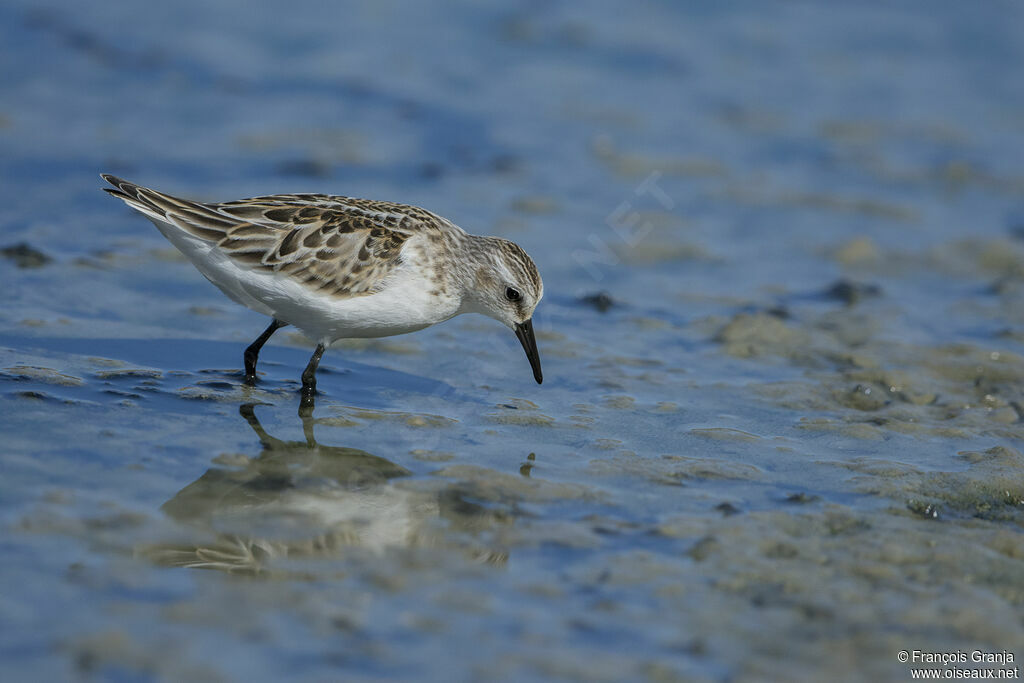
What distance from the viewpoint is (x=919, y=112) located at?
14.6m

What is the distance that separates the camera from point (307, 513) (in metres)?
6.21

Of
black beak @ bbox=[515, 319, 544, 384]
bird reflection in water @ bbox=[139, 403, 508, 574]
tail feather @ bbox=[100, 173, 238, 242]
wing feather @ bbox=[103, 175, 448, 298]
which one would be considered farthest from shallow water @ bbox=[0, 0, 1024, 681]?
tail feather @ bbox=[100, 173, 238, 242]

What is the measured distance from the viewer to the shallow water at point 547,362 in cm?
535

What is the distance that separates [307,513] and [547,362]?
130 inches

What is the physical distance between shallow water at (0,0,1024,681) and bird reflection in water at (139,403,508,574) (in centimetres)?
3

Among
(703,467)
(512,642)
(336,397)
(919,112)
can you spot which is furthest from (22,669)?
(919,112)

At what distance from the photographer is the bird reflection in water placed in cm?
573

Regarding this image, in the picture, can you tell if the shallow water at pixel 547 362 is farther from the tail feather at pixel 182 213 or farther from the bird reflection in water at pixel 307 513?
the tail feather at pixel 182 213

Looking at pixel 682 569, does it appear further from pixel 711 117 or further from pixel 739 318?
pixel 711 117

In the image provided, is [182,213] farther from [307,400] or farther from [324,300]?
[307,400]

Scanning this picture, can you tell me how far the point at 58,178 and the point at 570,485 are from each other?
7097 mm

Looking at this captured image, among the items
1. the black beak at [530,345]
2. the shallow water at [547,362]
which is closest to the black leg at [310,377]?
the shallow water at [547,362]

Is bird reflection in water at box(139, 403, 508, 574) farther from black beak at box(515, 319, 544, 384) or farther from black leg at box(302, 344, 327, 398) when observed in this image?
black beak at box(515, 319, 544, 384)

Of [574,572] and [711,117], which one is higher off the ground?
[711,117]
